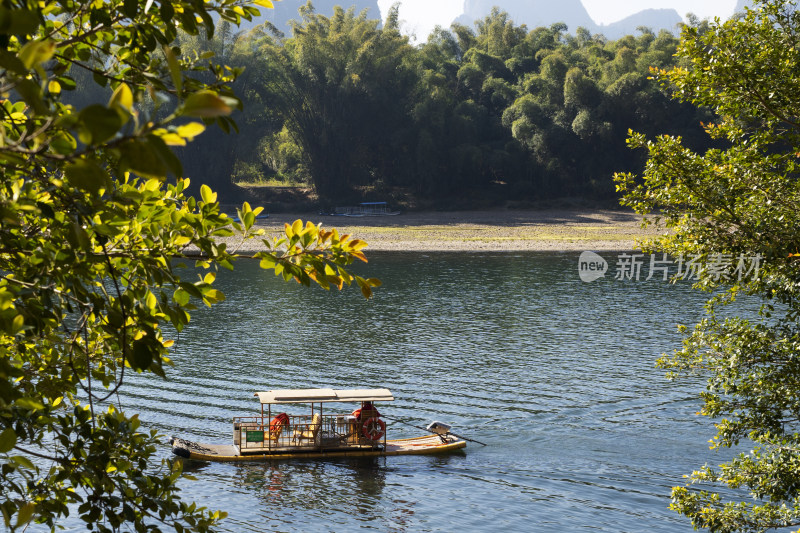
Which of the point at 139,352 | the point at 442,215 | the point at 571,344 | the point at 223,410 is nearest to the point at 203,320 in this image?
the point at 223,410

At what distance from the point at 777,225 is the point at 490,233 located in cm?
5564

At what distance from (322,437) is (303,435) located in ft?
1.82

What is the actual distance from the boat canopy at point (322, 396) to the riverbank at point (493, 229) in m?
33.3

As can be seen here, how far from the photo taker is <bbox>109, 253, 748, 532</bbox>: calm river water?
16766mm

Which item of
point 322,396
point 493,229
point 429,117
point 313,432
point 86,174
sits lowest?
point 313,432

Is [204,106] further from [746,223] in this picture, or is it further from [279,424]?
[279,424]

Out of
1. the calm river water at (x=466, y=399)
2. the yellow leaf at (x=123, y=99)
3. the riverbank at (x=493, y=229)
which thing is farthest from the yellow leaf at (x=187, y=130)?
the riverbank at (x=493, y=229)

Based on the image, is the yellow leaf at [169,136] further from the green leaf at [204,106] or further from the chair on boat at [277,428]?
the chair on boat at [277,428]

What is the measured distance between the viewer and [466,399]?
23.5 metres

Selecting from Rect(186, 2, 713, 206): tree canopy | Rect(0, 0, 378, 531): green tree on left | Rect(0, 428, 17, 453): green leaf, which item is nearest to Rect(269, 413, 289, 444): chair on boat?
Rect(0, 0, 378, 531): green tree on left

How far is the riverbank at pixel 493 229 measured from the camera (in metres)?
59.2

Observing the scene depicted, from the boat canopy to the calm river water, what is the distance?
66.5 inches

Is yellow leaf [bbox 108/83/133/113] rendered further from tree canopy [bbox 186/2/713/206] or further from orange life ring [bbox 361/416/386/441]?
tree canopy [bbox 186/2/713/206]

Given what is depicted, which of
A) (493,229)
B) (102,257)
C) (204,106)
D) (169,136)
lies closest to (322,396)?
(102,257)
